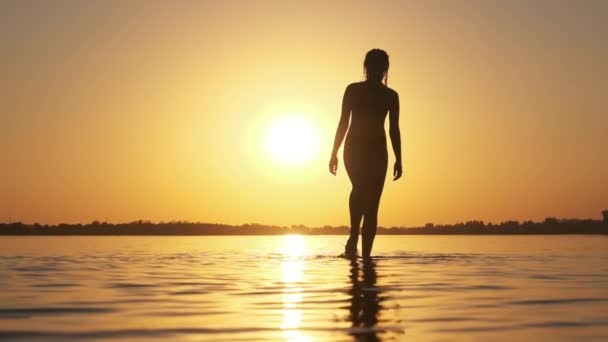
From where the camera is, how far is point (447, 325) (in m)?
6.57

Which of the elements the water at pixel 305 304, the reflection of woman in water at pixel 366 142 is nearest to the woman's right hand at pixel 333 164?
the reflection of woman in water at pixel 366 142

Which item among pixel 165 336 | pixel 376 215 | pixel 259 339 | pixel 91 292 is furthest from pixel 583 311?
pixel 376 215

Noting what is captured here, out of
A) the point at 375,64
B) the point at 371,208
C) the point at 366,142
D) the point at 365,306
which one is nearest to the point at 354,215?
the point at 371,208

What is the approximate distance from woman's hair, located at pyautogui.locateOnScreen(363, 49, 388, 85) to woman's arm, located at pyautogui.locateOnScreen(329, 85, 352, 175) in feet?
1.59

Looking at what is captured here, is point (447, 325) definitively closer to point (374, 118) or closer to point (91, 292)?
point (91, 292)

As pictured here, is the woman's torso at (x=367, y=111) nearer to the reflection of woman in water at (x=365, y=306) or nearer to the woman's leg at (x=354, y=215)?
the woman's leg at (x=354, y=215)

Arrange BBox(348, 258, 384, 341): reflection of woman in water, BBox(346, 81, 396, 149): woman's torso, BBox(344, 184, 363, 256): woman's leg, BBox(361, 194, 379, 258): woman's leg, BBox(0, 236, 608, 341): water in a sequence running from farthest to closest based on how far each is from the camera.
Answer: BBox(346, 81, 396, 149): woman's torso → BBox(344, 184, 363, 256): woman's leg → BBox(361, 194, 379, 258): woman's leg → BBox(0, 236, 608, 341): water → BBox(348, 258, 384, 341): reflection of woman in water

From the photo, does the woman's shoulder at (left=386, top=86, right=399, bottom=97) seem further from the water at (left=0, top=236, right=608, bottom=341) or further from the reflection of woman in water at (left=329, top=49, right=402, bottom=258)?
the water at (left=0, top=236, right=608, bottom=341)

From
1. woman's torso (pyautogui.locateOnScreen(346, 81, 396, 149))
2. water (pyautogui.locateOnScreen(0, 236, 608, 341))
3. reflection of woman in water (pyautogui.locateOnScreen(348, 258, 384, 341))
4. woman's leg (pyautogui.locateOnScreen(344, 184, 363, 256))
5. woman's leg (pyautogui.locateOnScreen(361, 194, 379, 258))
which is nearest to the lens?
reflection of woman in water (pyautogui.locateOnScreen(348, 258, 384, 341))

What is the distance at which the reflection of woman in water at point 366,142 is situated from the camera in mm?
16625

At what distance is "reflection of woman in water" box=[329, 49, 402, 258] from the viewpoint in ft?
54.5

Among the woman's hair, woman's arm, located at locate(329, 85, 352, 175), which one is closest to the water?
woman's arm, located at locate(329, 85, 352, 175)

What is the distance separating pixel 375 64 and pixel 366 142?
58.7 inches

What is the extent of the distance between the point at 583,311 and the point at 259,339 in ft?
10.4
